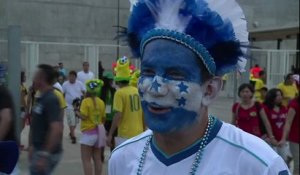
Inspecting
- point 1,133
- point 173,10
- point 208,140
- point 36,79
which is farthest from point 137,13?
point 36,79

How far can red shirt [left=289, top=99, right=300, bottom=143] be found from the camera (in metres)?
7.86

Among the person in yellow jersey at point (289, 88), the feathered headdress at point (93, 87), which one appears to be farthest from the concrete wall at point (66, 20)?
the feathered headdress at point (93, 87)

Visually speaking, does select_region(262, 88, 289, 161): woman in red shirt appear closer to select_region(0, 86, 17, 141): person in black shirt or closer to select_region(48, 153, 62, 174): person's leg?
select_region(48, 153, 62, 174): person's leg

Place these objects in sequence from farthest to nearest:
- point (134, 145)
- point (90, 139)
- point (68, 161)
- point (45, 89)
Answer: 1. point (68, 161)
2. point (90, 139)
3. point (45, 89)
4. point (134, 145)

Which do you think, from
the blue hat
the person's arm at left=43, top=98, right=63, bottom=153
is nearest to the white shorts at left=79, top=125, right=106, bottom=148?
the person's arm at left=43, top=98, right=63, bottom=153

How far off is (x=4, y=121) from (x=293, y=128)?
4052 millimetres

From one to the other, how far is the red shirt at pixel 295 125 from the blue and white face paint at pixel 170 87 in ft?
19.6

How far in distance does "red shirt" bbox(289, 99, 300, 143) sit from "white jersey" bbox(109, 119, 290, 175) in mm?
5814

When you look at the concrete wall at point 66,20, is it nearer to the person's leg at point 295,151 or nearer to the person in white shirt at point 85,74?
the person in white shirt at point 85,74

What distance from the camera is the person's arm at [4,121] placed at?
5468 millimetres

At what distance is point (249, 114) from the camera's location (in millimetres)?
7574

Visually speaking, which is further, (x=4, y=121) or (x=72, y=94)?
(x=72, y=94)

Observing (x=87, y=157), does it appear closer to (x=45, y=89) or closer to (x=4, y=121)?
(x=45, y=89)

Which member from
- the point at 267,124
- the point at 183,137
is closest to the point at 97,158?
the point at 267,124
